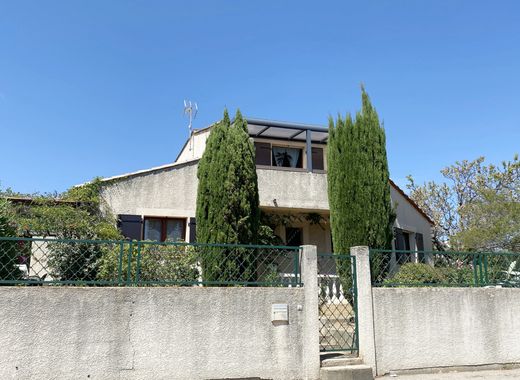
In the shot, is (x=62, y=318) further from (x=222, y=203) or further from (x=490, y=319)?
(x=490, y=319)

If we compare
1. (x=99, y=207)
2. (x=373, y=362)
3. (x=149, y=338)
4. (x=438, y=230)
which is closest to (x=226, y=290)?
(x=149, y=338)

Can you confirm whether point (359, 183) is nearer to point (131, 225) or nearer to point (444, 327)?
point (444, 327)

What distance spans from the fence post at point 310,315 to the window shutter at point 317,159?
370 inches

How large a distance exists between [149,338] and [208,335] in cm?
82

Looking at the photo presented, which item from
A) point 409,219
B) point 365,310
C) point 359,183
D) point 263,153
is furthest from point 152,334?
point 409,219

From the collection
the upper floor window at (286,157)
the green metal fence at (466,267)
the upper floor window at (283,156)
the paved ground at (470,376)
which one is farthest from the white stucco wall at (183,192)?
the paved ground at (470,376)

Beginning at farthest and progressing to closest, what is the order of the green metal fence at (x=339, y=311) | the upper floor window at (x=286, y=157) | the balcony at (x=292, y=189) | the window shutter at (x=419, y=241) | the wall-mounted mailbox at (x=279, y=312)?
the window shutter at (x=419, y=241), the upper floor window at (x=286, y=157), the balcony at (x=292, y=189), the green metal fence at (x=339, y=311), the wall-mounted mailbox at (x=279, y=312)

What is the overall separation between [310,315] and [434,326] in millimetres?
2327

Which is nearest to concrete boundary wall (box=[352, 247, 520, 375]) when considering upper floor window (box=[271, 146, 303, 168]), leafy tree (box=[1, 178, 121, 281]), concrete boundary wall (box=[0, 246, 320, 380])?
concrete boundary wall (box=[0, 246, 320, 380])

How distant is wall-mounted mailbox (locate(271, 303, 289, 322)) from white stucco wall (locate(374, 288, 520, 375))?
1605mm

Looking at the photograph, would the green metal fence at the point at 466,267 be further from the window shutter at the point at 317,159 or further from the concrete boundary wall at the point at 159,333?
the window shutter at the point at 317,159

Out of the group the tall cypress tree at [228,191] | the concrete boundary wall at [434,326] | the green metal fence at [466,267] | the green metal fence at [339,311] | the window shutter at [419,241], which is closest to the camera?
the concrete boundary wall at [434,326]

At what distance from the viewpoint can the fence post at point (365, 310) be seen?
23.4ft

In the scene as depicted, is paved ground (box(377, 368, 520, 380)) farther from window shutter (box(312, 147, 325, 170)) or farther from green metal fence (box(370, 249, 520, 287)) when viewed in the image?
window shutter (box(312, 147, 325, 170))
